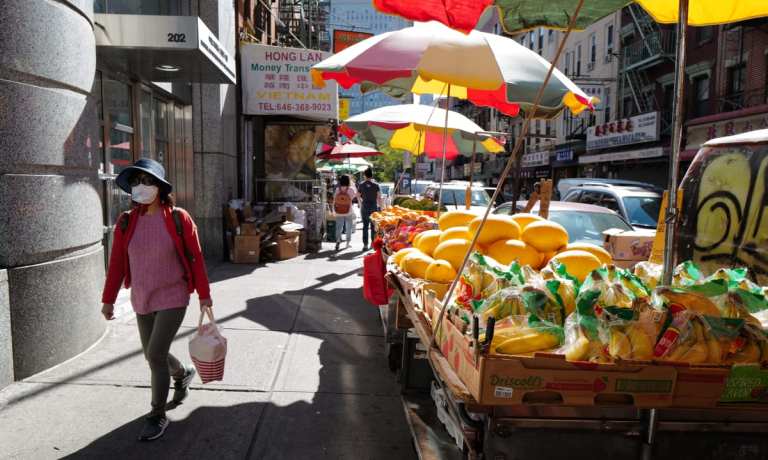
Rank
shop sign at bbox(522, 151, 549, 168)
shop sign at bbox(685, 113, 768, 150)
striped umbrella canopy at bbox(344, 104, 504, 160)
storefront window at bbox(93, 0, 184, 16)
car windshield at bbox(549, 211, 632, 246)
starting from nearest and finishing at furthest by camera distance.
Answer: car windshield at bbox(549, 211, 632, 246) < storefront window at bbox(93, 0, 184, 16) < striped umbrella canopy at bbox(344, 104, 504, 160) < shop sign at bbox(685, 113, 768, 150) < shop sign at bbox(522, 151, 549, 168)

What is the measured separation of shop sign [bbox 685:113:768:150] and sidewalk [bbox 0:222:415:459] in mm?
19662

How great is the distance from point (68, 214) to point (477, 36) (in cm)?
405

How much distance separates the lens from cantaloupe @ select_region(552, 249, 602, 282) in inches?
123

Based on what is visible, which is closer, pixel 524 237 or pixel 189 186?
pixel 524 237

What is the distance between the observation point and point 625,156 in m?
28.2

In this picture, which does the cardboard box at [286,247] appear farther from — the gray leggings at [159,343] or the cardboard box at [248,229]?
the gray leggings at [159,343]

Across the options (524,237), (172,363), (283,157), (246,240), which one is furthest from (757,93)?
(172,363)

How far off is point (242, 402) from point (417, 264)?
2.03 metres

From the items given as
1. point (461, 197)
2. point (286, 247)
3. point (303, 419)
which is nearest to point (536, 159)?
point (461, 197)

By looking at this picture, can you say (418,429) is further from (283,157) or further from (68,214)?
(283,157)

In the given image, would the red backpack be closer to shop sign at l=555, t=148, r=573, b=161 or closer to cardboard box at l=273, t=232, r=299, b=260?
cardboard box at l=273, t=232, r=299, b=260

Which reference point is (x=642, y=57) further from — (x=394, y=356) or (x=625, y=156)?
(x=394, y=356)

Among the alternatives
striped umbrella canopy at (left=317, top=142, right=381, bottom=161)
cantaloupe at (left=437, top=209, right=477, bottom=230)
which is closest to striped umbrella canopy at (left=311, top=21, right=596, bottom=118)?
cantaloupe at (left=437, top=209, right=477, bottom=230)

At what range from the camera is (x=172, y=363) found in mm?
4258
